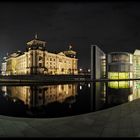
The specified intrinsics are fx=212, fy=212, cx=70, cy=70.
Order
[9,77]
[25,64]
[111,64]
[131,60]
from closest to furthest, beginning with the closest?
1. [25,64]
2. [9,77]
3. [111,64]
4. [131,60]

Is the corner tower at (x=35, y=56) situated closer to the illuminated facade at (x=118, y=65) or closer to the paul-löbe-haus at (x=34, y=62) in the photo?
the paul-löbe-haus at (x=34, y=62)

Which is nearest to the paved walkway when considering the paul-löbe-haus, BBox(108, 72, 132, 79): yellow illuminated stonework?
the paul-löbe-haus

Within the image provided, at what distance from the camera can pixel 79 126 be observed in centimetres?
498

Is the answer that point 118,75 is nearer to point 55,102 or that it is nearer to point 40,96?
point 40,96

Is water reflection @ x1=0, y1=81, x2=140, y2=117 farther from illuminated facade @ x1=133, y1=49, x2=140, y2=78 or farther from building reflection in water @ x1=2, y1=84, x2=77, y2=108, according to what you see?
illuminated facade @ x1=133, y1=49, x2=140, y2=78

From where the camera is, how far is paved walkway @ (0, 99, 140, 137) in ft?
14.5

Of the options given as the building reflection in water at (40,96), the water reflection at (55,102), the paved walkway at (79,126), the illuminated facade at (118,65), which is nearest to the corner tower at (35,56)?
the building reflection in water at (40,96)

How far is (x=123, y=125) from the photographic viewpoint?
5016 millimetres

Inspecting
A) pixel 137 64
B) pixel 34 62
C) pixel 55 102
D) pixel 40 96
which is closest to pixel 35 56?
pixel 34 62

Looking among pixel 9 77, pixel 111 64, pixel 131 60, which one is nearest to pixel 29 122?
pixel 9 77

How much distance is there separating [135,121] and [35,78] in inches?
1046

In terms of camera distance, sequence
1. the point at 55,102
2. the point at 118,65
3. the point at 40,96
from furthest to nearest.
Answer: the point at 118,65, the point at 40,96, the point at 55,102

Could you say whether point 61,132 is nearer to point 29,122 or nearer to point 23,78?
point 29,122

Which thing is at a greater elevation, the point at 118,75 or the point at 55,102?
the point at 118,75
